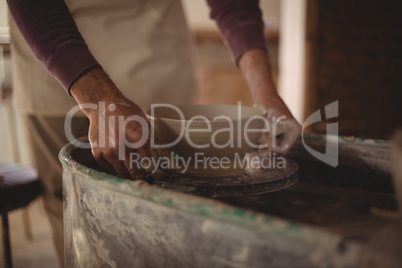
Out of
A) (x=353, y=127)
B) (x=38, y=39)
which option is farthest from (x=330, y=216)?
(x=353, y=127)

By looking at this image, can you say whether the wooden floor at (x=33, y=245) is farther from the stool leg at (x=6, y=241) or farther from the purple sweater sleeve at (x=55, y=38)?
the purple sweater sleeve at (x=55, y=38)

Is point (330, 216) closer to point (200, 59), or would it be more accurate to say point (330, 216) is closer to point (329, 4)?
point (329, 4)

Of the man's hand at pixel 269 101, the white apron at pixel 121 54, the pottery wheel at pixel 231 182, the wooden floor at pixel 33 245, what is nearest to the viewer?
the pottery wheel at pixel 231 182

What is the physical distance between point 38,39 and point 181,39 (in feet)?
1.78

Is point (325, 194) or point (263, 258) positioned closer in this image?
point (263, 258)

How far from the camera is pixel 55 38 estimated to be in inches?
28.4

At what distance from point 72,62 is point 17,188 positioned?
0.64 meters

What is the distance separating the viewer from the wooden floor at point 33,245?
1.64 m

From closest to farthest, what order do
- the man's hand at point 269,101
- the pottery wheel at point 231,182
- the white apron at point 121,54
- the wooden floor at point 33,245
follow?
the pottery wheel at point 231,182, the man's hand at point 269,101, the white apron at point 121,54, the wooden floor at point 33,245

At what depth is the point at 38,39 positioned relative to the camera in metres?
0.74

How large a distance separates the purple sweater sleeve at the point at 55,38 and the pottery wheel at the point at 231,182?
10.9 inches

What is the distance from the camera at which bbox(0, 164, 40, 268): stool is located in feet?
3.63

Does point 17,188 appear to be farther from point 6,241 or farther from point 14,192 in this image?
point 6,241

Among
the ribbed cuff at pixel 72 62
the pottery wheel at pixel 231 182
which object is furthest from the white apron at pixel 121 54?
the pottery wheel at pixel 231 182
